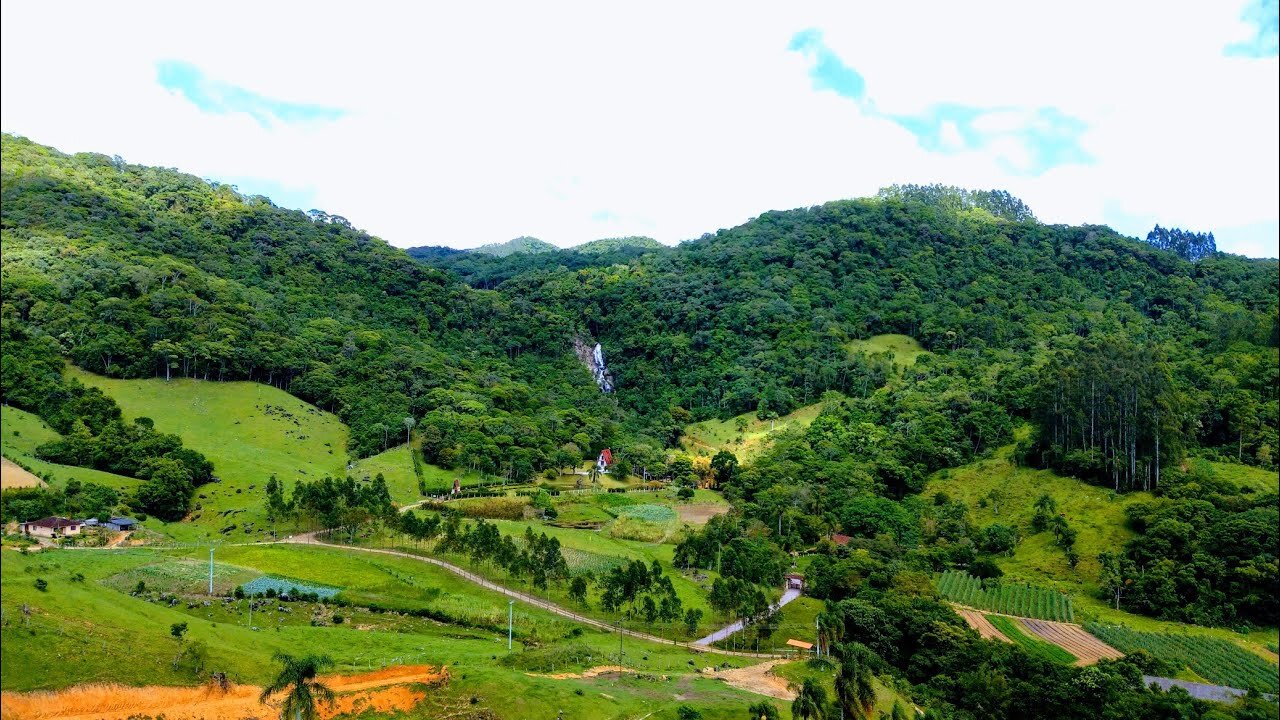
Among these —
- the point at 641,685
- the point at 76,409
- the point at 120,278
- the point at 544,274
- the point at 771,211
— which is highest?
the point at 771,211

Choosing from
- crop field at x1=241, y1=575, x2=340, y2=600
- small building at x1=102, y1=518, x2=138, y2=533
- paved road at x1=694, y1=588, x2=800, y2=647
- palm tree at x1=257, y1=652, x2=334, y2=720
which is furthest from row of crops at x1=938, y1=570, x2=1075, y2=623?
small building at x1=102, y1=518, x2=138, y2=533

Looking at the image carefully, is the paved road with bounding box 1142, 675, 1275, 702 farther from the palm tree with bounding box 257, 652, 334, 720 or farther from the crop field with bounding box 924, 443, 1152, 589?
the palm tree with bounding box 257, 652, 334, 720

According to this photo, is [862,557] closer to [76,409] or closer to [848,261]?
[76,409]

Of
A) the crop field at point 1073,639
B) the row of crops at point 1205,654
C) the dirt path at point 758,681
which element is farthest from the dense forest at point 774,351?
the dirt path at point 758,681

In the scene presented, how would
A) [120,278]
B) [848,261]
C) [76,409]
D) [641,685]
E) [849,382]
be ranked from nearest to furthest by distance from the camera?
[641,685] → [76,409] → [120,278] → [849,382] → [848,261]

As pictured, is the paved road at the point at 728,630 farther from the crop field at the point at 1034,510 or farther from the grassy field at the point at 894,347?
the grassy field at the point at 894,347

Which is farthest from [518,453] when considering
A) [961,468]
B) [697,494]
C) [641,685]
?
[641,685]
